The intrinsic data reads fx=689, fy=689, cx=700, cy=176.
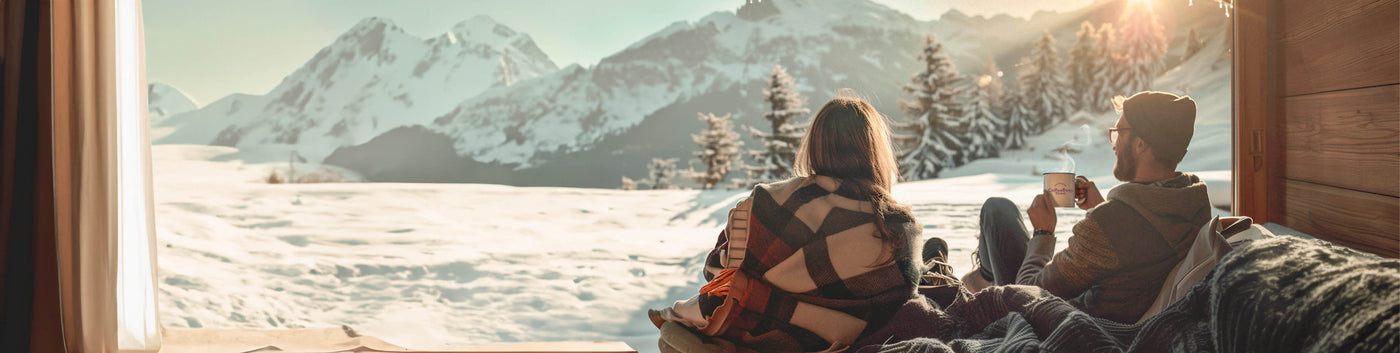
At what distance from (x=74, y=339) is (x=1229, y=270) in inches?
108

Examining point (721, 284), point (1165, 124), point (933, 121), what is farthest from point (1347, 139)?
point (933, 121)

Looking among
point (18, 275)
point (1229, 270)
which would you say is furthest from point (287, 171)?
point (1229, 270)

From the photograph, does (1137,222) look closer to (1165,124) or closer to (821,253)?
(1165,124)

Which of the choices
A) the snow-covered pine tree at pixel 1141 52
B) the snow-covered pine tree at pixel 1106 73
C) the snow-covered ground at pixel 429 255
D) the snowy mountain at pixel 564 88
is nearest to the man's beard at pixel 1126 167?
the snow-covered ground at pixel 429 255

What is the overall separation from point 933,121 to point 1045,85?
159cm

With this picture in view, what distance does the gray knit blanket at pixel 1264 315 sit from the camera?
2.31ft

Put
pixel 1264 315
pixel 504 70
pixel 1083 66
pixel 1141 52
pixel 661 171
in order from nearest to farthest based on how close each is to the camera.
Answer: pixel 1264 315 → pixel 1141 52 → pixel 1083 66 → pixel 504 70 → pixel 661 171

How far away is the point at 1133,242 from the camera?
1403 mm

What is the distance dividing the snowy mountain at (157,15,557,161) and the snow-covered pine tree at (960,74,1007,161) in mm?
6177

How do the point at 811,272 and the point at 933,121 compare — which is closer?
the point at 811,272

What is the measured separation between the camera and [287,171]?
7.42 metres

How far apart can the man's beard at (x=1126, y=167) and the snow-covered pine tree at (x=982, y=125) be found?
29.0 feet

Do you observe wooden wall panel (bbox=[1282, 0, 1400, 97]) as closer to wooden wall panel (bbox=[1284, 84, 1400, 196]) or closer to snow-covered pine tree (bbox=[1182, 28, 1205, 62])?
wooden wall panel (bbox=[1284, 84, 1400, 196])

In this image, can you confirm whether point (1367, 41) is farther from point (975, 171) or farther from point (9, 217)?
point (975, 171)
